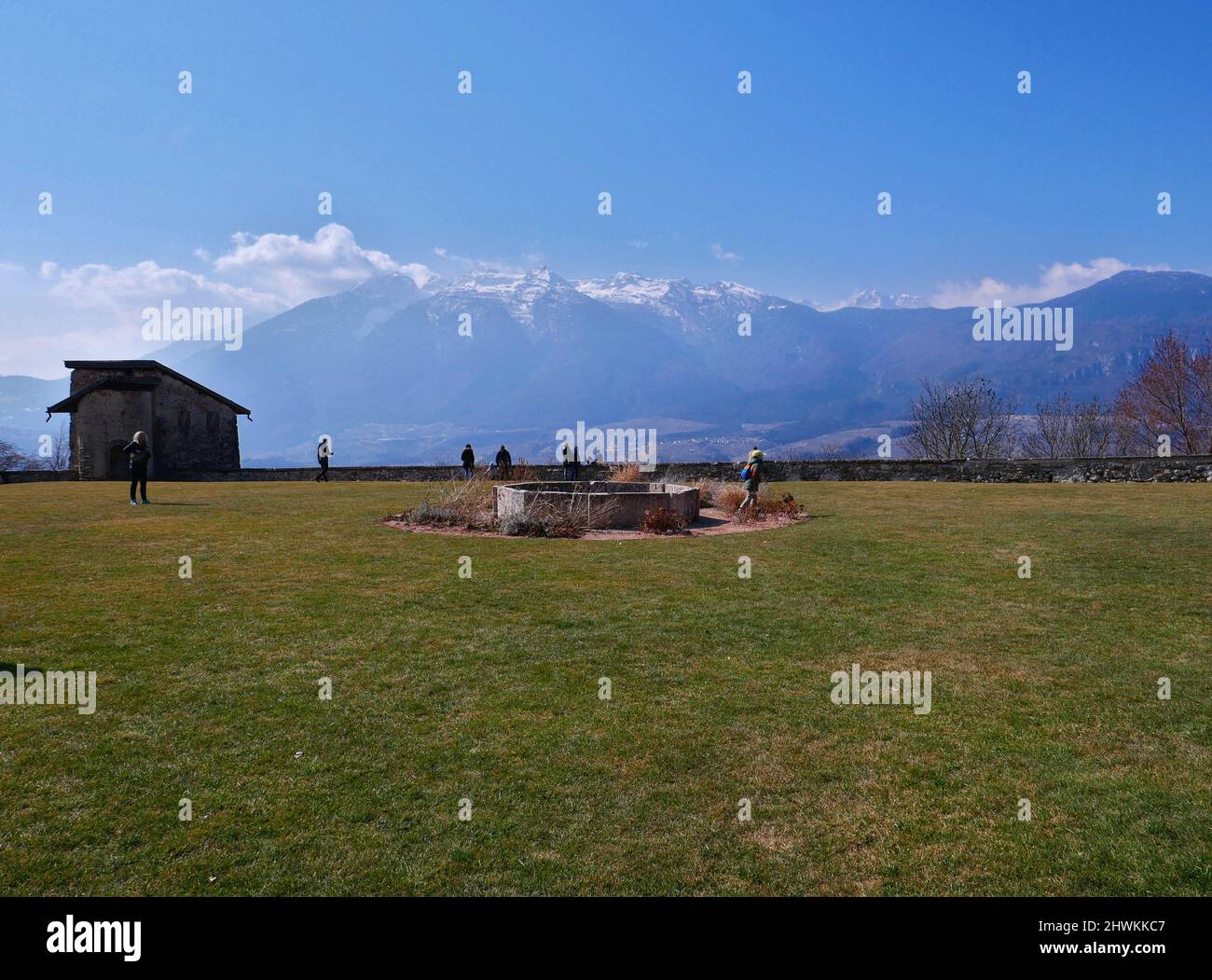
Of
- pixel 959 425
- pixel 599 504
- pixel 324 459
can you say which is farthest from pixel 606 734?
pixel 959 425

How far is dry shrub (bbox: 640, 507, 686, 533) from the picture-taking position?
15.2 meters

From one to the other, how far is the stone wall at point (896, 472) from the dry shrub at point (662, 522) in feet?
34.8

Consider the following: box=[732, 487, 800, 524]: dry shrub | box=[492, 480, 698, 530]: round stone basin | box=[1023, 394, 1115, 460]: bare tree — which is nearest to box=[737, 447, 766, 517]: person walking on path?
box=[732, 487, 800, 524]: dry shrub

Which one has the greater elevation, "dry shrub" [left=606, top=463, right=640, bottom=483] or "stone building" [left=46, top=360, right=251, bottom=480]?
"stone building" [left=46, top=360, right=251, bottom=480]

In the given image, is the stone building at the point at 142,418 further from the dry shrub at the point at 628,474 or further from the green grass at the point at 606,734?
the green grass at the point at 606,734

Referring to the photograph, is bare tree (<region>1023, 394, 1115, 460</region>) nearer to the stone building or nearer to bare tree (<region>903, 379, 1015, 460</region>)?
bare tree (<region>903, 379, 1015, 460</region>)

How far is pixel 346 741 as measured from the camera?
4777 millimetres

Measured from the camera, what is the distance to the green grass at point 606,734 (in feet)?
11.3

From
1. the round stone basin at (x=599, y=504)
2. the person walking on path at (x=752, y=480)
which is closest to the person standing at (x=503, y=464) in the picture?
the round stone basin at (x=599, y=504)

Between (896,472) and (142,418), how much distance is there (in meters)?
38.7

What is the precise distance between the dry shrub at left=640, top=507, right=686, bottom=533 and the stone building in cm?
3171

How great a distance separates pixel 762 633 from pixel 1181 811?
378 cm

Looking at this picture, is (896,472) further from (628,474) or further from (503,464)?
(503,464)

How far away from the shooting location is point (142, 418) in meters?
38.7
